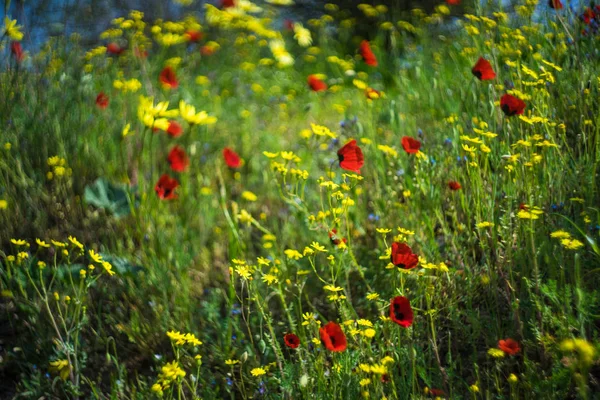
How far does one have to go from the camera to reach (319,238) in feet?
7.04

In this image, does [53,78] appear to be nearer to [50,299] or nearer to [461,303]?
[50,299]

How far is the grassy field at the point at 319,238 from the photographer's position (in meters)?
1.53

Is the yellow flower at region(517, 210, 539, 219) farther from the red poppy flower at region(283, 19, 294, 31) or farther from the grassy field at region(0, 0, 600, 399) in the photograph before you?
the red poppy flower at region(283, 19, 294, 31)

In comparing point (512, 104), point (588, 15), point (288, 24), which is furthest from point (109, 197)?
point (288, 24)

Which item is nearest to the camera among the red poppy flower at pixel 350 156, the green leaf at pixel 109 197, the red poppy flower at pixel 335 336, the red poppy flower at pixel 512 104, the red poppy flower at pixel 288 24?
the red poppy flower at pixel 335 336

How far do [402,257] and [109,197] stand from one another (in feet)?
4.54

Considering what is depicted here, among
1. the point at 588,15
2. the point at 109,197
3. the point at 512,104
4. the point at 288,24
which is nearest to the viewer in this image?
the point at 512,104

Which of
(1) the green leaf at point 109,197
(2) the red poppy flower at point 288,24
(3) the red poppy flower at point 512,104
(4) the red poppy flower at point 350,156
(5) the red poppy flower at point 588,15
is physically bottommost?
(1) the green leaf at point 109,197

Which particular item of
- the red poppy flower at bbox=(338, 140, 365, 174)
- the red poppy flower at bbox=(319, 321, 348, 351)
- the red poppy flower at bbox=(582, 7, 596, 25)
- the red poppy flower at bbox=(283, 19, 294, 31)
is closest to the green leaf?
the red poppy flower at bbox=(338, 140, 365, 174)

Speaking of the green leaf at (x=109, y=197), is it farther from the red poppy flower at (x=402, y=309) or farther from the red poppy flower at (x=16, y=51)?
the red poppy flower at (x=402, y=309)

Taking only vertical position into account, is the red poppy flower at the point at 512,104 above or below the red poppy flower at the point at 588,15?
below

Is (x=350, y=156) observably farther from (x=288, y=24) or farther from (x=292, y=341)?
(x=288, y=24)

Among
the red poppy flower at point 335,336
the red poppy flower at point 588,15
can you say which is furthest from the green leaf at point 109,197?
the red poppy flower at point 588,15

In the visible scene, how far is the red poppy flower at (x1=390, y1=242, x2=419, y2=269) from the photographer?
4.58 ft
